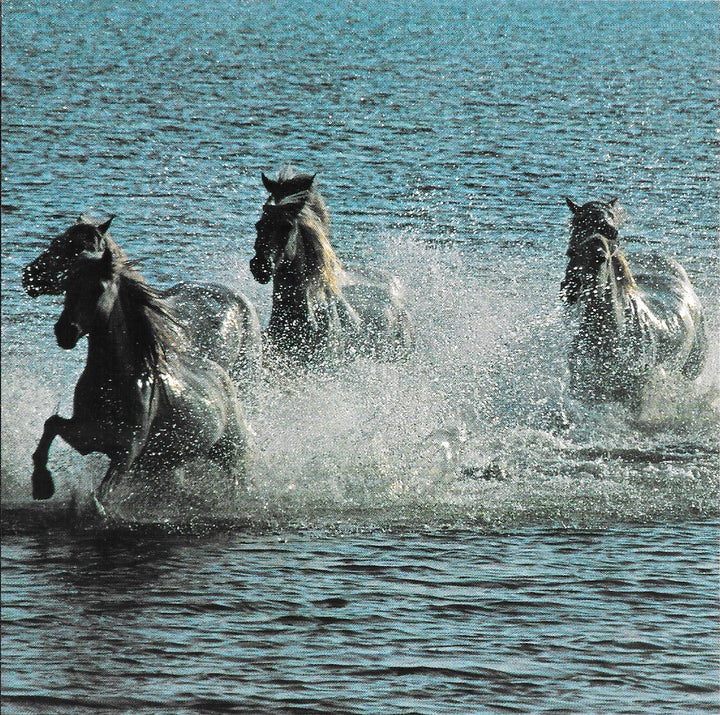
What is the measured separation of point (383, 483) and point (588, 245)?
2.57 metres

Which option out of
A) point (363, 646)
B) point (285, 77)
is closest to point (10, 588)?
point (363, 646)

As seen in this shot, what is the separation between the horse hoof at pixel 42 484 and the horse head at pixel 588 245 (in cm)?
437

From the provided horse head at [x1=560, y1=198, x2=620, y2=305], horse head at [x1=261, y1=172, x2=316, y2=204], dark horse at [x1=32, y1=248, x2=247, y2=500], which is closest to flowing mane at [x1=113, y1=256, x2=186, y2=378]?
dark horse at [x1=32, y1=248, x2=247, y2=500]

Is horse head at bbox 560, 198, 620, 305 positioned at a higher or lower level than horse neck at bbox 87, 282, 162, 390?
higher

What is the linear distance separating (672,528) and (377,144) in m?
16.8

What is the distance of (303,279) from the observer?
10203mm

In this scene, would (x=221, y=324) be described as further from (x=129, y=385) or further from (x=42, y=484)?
(x=42, y=484)

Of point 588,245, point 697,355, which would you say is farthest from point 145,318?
point 697,355

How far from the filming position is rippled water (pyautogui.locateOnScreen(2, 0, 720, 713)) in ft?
21.1

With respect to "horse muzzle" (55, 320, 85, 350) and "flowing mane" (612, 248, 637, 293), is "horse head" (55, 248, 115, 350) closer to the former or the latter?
"horse muzzle" (55, 320, 85, 350)

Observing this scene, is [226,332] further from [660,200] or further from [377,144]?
[377,144]

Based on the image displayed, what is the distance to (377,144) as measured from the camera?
81.6 feet

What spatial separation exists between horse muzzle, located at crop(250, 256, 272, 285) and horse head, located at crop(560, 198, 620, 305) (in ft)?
7.37

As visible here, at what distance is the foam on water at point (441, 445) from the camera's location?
8.85 m
